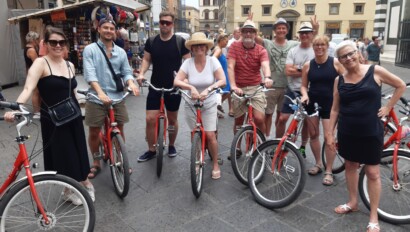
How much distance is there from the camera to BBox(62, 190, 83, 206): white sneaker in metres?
2.75

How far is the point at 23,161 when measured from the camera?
2.65 meters

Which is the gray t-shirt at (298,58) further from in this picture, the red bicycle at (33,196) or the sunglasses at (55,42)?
the red bicycle at (33,196)

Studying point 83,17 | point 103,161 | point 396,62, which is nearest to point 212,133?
point 103,161

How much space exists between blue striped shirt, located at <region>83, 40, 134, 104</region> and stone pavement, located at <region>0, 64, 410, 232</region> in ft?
3.69

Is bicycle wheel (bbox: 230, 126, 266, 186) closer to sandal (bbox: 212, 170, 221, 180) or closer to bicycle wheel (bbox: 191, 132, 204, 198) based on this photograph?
sandal (bbox: 212, 170, 221, 180)

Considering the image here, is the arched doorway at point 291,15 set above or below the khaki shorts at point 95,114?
above

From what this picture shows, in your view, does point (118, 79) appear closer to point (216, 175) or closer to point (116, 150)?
point (116, 150)

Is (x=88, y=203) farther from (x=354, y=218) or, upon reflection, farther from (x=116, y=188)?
(x=354, y=218)

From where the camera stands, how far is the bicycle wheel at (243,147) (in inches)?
156

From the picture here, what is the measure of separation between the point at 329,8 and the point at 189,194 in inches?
2312

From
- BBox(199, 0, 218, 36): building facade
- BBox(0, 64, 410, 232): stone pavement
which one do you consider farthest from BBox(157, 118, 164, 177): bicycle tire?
BBox(199, 0, 218, 36): building facade

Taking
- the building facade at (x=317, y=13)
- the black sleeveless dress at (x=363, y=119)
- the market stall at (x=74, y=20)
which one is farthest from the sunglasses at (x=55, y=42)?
the building facade at (x=317, y=13)

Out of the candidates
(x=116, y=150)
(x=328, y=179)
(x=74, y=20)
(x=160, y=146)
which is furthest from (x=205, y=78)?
(x=74, y=20)

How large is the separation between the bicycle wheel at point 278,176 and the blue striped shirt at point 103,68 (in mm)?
1789
